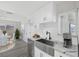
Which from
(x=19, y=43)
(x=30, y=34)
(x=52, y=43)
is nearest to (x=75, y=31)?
(x=52, y=43)

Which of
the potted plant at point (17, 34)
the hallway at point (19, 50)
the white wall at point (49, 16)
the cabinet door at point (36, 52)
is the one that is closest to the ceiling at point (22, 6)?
the white wall at point (49, 16)

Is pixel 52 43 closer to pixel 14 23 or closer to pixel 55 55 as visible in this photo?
pixel 55 55

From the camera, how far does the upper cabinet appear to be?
5.16 ft

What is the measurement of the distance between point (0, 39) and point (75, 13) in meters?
1.23

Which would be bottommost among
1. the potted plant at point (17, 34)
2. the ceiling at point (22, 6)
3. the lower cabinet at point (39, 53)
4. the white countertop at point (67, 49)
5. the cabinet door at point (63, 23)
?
the lower cabinet at point (39, 53)

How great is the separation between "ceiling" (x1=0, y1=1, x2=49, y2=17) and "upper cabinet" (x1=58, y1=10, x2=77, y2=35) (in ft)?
1.17

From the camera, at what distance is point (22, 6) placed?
1.54 m

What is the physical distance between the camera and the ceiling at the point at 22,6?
4.96 feet

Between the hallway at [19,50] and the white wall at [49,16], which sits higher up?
the white wall at [49,16]

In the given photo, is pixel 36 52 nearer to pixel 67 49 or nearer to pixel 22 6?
pixel 67 49

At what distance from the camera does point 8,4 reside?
1.51 metres

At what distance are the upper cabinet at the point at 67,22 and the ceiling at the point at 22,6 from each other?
358 mm

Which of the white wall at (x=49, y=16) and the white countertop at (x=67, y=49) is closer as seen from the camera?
the white countertop at (x=67, y=49)

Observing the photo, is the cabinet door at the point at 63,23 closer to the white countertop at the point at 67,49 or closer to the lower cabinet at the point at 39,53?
the white countertop at the point at 67,49
